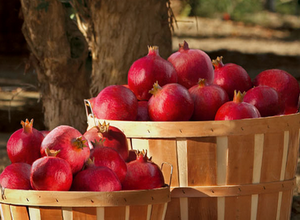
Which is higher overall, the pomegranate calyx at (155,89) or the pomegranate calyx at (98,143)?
the pomegranate calyx at (155,89)

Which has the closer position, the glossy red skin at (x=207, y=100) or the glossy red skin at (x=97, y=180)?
the glossy red skin at (x=97, y=180)

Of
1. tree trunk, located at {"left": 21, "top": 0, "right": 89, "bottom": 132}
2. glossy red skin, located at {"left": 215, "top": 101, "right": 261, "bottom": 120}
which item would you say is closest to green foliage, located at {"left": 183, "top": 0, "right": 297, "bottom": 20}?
tree trunk, located at {"left": 21, "top": 0, "right": 89, "bottom": 132}

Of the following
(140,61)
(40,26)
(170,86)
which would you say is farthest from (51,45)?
(170,86)

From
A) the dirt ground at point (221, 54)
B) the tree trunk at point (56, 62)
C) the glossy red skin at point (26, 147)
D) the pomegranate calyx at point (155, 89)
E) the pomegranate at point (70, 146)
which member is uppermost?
the pomegranate calyx at point (155, 89)

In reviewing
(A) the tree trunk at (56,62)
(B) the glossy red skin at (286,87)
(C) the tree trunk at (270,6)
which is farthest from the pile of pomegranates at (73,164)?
(C) the tree trunk at (270,6)

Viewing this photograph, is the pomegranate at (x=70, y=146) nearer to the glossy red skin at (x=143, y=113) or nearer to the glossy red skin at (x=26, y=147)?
the glossy red skin at (x=26, y=147)

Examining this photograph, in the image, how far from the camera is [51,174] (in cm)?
162

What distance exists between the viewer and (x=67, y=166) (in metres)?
1.65

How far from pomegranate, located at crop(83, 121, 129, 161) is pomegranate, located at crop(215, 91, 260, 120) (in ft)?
1.47

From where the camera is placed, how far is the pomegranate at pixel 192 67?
7.85 ft

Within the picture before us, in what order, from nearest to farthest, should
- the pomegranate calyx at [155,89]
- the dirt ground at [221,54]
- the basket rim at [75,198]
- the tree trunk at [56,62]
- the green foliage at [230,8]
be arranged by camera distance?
1. the basket rim at [75,198]
2. the pomegranate calyx at [155,89]
3. the tree trunk at [56,62]
4. the dirt ground at [221,54]
5. the green foliage at [230,8]

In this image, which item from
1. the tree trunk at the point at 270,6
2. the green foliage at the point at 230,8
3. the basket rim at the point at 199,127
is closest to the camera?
the basket rim at the point at 199,127

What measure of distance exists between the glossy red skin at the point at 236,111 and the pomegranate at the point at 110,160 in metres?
0.54

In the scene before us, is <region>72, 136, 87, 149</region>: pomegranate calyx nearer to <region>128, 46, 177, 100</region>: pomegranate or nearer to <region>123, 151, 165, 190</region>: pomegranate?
<region>123, 151, 165, 190</region>: pomegranate
